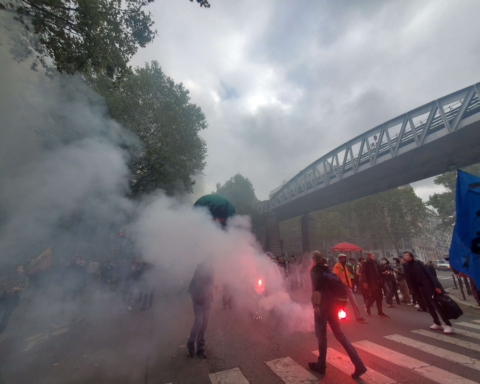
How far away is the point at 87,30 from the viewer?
519 cm

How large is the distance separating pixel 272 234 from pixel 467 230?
25376mm

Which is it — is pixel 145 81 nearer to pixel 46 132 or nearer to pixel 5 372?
pixel 46 132

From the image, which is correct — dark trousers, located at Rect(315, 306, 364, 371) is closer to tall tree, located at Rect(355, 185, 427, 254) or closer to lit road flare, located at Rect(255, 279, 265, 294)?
lit road flare, located at Rect(255, 279, 265, 294)

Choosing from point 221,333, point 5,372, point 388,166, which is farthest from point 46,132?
point 388,166

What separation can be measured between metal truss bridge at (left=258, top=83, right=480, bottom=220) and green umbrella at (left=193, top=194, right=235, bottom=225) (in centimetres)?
1392

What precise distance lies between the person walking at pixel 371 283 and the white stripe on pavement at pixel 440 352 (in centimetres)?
176

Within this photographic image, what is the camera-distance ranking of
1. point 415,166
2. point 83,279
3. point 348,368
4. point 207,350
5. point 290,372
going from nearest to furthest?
1. point 290,372
2. point 348,368
3. point 207,350
4. point 83,279
5. point 415,166

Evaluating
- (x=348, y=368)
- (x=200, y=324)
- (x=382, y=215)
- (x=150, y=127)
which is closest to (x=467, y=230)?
(x=348, y=368)

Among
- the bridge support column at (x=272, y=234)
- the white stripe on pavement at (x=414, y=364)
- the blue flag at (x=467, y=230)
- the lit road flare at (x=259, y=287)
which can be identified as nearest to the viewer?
the blue flag at (x=467, y=230)

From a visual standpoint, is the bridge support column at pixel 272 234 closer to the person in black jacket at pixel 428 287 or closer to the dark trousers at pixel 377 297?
the dark trousers at pixel 377 297

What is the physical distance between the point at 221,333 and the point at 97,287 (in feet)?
21.9

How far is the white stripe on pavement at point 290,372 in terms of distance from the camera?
268 centimetres

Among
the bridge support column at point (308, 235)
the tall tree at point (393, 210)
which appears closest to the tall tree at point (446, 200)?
the tall tree at point (393, 210)

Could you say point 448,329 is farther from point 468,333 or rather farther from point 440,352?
point 440,352
